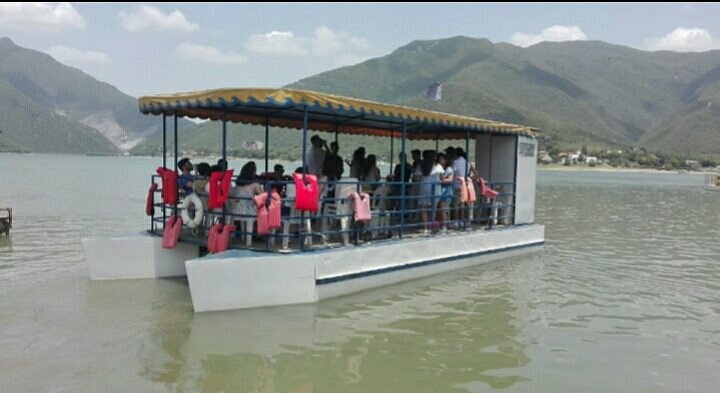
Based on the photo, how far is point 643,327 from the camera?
30.0 ft

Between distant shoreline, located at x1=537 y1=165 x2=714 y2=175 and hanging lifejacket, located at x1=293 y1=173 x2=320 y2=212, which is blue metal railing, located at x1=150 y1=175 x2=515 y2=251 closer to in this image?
hanging lifejacket, located at x1=293 y1=173 x2=320 y2=212

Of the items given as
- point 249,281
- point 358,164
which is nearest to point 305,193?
point 249,281

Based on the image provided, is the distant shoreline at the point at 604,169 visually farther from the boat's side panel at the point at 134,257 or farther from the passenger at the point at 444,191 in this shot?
the boat's side panel at the point at 134,257

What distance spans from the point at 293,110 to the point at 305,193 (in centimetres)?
224

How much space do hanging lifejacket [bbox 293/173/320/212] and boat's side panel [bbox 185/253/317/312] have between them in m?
0.71

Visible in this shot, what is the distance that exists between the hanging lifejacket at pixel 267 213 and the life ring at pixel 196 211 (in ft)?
5.25

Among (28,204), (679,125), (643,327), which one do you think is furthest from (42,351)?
(679,125)

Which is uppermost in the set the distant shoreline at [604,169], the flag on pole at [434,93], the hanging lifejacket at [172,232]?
the flag on pole at [434,93]

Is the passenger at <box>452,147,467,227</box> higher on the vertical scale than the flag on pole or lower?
lower

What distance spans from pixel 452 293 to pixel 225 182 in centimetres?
435

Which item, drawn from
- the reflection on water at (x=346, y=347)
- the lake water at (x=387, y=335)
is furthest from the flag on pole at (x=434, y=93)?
the reflection on water at (x=346, y=347)

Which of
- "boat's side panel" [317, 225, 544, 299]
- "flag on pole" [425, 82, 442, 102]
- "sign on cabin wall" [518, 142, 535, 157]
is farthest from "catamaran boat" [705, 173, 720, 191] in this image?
"flag on pole" [425, 82, 442, 102]

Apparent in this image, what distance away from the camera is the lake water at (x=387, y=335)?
22.0 feet

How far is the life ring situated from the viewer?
33.6 ft
